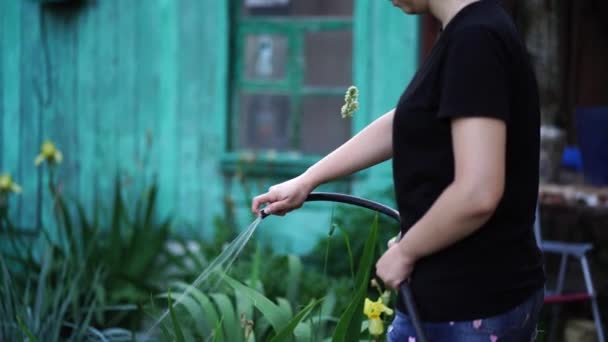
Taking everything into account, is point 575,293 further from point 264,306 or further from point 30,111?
point 30,111

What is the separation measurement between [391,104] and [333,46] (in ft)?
1.70

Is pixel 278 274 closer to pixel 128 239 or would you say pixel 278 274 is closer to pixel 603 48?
pixel 128 239

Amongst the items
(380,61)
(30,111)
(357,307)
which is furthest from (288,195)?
(30,111)

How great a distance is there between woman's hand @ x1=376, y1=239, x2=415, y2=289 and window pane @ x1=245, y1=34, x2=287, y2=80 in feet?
13.0

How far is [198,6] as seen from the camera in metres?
5.45

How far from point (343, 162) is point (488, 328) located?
1.62ft

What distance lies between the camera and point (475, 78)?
150cm

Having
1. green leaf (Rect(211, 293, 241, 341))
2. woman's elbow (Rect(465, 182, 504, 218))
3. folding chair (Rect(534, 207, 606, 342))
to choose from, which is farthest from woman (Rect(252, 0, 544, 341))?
folding chair (Rect(534, 207, 606, 342))

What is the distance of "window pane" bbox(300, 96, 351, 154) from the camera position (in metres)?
5.42

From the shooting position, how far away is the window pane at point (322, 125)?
5.42 meters

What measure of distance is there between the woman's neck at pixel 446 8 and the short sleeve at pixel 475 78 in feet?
0.32

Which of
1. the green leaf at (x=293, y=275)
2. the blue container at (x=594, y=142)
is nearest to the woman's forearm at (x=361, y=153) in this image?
the green leaf at (x=293, y=275)

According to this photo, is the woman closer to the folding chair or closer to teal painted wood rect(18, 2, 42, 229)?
the folding chair

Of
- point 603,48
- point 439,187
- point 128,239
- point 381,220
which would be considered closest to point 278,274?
point 381,220
